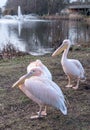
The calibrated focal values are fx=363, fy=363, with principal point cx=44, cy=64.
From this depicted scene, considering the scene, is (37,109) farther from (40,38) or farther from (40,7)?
(40,7)

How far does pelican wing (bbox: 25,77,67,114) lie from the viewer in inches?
150

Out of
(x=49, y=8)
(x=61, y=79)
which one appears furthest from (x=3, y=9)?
(x=61, y=79)

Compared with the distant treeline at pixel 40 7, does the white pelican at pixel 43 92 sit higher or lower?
higher

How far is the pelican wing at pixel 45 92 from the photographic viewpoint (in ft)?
12.5

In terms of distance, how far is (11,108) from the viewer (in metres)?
4.31

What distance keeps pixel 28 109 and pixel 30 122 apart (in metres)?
0.41

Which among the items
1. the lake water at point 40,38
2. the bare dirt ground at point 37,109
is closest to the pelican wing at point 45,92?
the bare dirt ground at point 37,109

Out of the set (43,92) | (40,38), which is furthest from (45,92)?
(40,38)

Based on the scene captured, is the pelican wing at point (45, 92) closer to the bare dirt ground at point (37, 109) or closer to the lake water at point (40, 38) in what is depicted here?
the bare dirt ground at point (37, 109)

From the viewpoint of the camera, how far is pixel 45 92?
393 cm

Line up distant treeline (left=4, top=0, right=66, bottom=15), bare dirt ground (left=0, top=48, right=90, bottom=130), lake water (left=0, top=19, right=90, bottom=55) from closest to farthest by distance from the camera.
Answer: bare dirt ground (left=0, top=48, right=90, bottom=130) → lake water (left=0, top=19, right=90, bottom=55) → distant treeline (left=4, top=0, right=66, bottom=15)

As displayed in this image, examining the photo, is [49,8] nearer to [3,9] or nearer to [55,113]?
[3,9]

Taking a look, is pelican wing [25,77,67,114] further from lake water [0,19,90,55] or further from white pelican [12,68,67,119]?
lake water [0,19,90,55]

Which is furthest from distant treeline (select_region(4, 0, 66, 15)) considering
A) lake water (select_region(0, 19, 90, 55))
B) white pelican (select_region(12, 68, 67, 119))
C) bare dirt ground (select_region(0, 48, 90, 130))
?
white pelican (select_region(12, 68, 67, 119))
